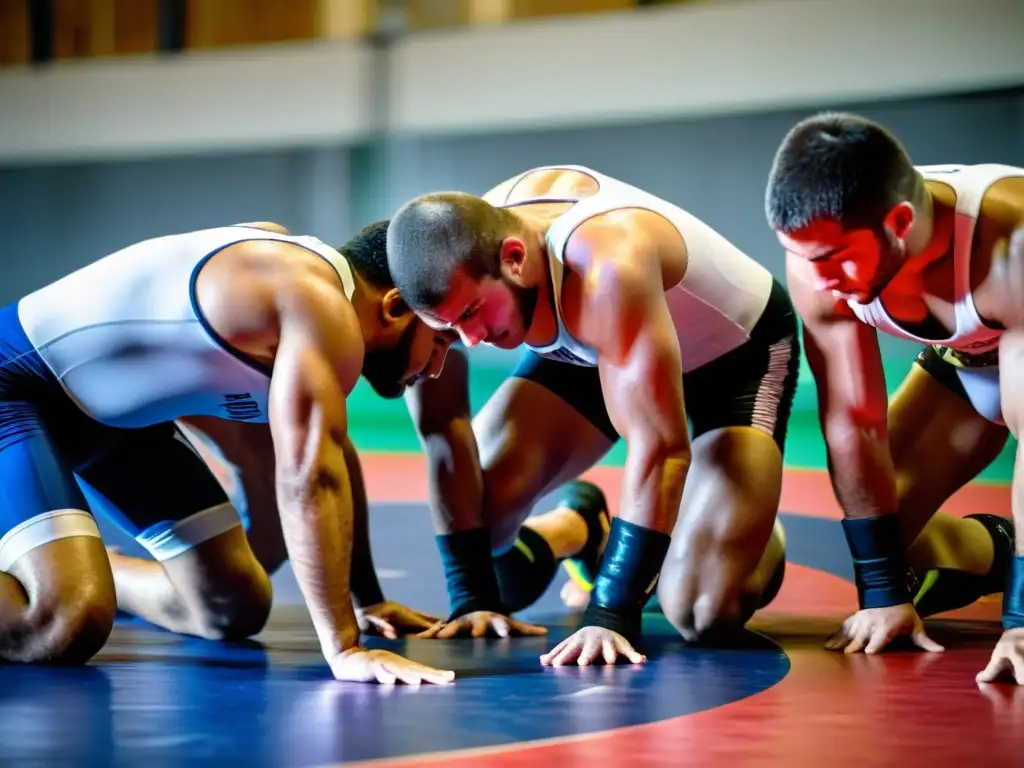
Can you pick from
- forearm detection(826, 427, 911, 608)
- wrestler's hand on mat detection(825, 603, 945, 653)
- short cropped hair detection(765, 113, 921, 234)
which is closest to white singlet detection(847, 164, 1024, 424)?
short cropped hair detection(765, 113, 921, 234)

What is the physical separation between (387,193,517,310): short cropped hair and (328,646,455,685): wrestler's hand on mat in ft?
2.65

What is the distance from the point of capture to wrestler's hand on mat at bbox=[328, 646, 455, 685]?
2861 mm

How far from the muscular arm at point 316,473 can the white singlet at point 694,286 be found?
0.63 meters

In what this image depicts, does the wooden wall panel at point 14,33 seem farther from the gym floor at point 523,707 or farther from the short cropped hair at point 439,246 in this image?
the short cropped hair at point 439,246

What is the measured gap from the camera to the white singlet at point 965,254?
3.06m

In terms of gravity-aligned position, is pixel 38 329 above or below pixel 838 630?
above

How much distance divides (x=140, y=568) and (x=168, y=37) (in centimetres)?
1075

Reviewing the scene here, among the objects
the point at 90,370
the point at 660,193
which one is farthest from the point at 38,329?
the point at 660,193

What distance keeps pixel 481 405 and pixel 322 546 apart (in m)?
8.29

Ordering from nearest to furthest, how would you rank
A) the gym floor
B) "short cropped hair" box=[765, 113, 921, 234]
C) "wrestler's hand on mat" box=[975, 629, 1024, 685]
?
the gym floor → "wrestler's hand on mat" box=[975, 629, 1024, 685] → "short cropped hair" box=[765, 113, 921, 234]

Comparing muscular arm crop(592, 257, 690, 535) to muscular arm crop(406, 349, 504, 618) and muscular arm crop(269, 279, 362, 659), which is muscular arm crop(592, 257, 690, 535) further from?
muscular arm crop(406, 349, 504, 618)

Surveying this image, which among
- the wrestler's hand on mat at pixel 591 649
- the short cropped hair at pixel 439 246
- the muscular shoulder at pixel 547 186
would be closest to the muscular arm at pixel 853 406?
the muscular shoulder at pixel 547 186

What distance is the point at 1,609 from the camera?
3.16m

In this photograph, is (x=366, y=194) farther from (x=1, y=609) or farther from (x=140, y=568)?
(x=1, y=609)
